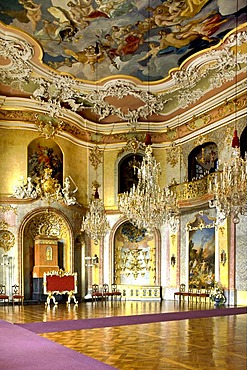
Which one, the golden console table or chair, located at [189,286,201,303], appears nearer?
the golden console table

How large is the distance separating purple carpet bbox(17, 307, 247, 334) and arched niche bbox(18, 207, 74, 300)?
610 centimetres

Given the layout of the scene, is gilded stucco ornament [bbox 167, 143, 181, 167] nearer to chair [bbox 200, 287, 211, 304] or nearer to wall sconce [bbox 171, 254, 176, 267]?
wall sconce [bbox 171, 254, 176, 267]

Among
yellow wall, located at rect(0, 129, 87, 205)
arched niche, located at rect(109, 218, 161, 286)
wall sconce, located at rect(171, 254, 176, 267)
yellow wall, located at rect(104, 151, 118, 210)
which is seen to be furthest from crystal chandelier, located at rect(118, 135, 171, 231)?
yellow wall, located at rect(104, 151, 118, 210)

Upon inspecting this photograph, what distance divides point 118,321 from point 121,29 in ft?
24.8

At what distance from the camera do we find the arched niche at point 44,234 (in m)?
16.7

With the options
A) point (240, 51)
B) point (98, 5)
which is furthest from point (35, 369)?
point (240, 51)

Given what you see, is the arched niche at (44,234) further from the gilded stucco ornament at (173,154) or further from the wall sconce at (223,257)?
the wall sconce at (223,257)

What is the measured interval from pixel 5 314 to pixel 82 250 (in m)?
6.13

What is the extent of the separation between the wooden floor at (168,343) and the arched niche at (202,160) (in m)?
7.78

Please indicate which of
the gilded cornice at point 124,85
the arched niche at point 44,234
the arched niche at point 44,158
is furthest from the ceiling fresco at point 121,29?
the arched niche at point 44,234

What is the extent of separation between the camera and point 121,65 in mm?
14234

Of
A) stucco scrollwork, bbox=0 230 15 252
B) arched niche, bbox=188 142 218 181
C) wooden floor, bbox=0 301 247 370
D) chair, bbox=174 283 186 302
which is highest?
arched niche, bbox=188 142 218 181

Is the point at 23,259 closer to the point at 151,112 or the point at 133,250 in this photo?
the point at 133,250

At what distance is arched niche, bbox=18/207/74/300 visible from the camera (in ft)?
54.9
